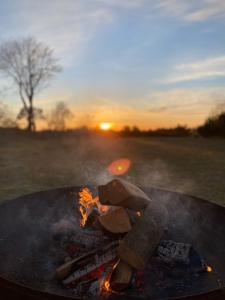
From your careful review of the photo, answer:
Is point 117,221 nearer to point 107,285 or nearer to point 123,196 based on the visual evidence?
point 123,196

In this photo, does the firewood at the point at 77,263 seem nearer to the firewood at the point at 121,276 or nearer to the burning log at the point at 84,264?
the burning log at the point at 84,264

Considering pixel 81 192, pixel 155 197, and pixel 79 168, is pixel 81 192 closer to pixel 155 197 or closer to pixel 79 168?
pixel 155 197

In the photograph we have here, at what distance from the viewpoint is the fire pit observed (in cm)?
A: 230

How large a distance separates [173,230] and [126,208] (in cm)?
75

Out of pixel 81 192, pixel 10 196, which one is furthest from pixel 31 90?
pixel 81 192

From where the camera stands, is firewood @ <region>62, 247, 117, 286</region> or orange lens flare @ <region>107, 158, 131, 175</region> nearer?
firewood @ <region>62, 247, 117, 286</region>

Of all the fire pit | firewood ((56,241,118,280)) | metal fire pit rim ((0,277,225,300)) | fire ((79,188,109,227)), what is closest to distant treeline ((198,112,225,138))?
the fire pit

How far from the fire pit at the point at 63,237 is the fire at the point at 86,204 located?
3.2 inches

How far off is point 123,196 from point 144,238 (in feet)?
1.35

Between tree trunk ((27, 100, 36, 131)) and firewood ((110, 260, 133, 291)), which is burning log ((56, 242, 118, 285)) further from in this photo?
tree trunk ((27, 100, 36, 131))

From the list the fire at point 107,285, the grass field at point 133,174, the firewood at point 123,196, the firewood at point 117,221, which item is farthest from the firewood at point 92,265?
the grass field at point 133,174

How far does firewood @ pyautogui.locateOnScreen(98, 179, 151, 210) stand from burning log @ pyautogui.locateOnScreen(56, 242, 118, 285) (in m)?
0.41

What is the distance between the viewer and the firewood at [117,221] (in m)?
2.63

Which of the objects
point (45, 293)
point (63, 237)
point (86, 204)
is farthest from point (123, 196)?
point (45, 293)
